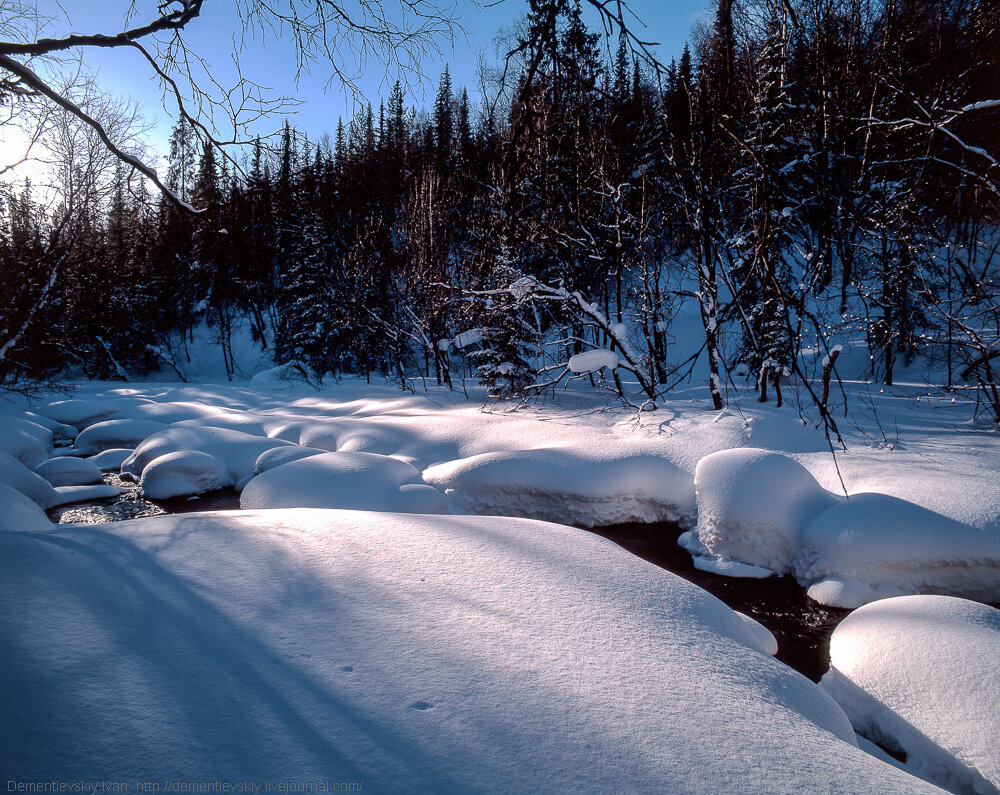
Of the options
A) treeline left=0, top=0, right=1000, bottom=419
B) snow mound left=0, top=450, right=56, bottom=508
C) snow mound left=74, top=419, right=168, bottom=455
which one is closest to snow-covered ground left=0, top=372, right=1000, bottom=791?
treeline left=0, top=0, right=1000, bottom=419

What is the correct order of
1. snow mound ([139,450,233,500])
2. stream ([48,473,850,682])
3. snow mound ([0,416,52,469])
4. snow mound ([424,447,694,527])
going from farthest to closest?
snow mound ([0,416,52,469]) → snow mound ([139,450,233,500]) → snow mound ([424,447,694,527]) → stream ([48,473,850,682])

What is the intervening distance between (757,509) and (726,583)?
874mm

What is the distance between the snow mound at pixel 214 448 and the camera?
8.34 metres

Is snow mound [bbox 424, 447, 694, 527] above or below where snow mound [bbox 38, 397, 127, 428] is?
below

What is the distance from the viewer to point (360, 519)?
3.31 metres

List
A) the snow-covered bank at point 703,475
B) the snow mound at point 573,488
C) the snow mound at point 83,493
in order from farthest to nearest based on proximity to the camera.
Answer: the snow mound at point 83,493, the snow mound at point 573,488, the snow-covered bank at point 703,475

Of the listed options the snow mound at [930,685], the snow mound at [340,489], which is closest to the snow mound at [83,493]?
the snow mound at [340,489]

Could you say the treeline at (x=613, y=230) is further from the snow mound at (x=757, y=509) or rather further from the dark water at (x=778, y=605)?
the dark water at (x=778, y=605)

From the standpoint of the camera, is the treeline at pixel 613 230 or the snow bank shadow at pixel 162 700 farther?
the treeline at pixel 613 230

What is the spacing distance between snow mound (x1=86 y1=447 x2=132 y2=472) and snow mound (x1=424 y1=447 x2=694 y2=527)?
22.2ft

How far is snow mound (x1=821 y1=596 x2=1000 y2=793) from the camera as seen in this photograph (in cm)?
244

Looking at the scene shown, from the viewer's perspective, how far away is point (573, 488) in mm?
6730

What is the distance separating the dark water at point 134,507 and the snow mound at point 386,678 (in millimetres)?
5006

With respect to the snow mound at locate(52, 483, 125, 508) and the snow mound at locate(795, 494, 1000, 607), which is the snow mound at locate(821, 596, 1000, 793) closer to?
the snow mound at locate(795, 494, 1000, 607)
